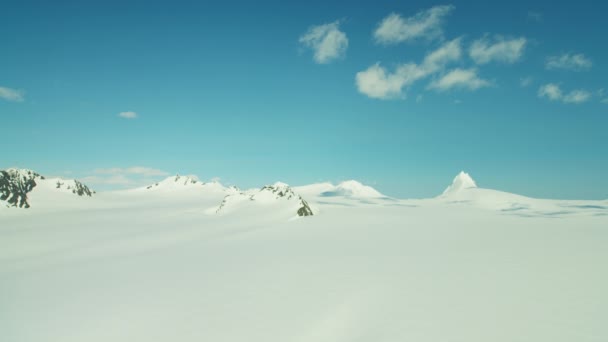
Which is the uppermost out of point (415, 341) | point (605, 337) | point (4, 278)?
point (605, 337)

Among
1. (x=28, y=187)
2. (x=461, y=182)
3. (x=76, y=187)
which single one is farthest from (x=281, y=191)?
(x=461, y=182)

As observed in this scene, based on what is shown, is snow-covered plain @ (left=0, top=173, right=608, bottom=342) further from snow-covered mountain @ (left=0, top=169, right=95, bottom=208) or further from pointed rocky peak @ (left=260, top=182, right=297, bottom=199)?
snow-covered mountain @ (left=0, top=169, right=95, bottom=208)

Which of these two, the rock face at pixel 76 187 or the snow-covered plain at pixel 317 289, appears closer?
the snow-covered plain at pixel 317 289

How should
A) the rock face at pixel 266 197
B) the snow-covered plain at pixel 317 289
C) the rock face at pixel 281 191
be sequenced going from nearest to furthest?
the snow-covered plain at pixel 317 289 → the rock face at pixel 266 197 → the rock face at pixel 281 191

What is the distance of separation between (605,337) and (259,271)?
844 centimetres

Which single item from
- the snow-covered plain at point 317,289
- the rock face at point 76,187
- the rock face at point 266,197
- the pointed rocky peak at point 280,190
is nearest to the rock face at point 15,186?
the rock face at point 76,187

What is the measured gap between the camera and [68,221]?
1047 inches

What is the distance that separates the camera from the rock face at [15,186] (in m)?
36.5

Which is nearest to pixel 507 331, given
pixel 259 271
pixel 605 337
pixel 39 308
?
pixel 605 337

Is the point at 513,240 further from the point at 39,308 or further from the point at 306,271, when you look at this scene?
the point at 39,308

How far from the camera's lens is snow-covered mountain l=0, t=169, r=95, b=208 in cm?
3688

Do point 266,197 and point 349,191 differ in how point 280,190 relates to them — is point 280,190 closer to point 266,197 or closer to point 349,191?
point 266,197

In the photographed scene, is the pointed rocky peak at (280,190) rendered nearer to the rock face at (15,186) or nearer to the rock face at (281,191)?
the rock face at (281,191)

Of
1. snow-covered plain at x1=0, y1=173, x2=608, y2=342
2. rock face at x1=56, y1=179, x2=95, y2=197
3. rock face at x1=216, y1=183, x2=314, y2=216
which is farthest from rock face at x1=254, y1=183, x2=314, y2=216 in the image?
rock face at x1=56, y1=179, x2=95, y2=197
